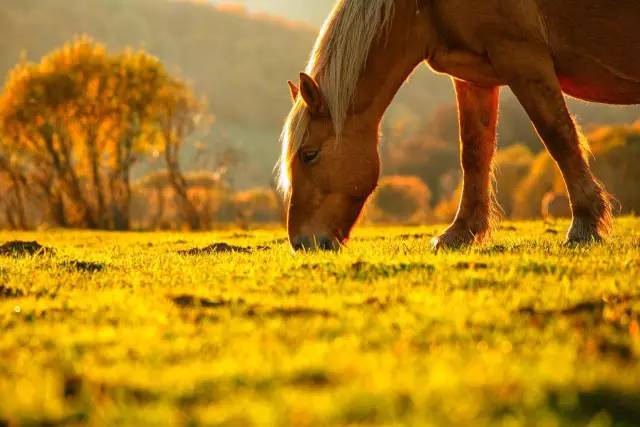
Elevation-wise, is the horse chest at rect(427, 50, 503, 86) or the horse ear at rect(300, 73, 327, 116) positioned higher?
the horse chest at rect(427, 50, 503, 86)

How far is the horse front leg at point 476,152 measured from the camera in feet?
23.8

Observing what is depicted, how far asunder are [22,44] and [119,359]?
8133cm

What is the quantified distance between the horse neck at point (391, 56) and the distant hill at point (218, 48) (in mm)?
68083

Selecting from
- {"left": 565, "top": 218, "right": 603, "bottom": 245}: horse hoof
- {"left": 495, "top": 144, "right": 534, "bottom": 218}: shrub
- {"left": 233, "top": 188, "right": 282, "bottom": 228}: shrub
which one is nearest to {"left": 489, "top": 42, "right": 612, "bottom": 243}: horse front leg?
{"left": 565, "top": 218, "right": 603, "bottom": 245}: horse hoof

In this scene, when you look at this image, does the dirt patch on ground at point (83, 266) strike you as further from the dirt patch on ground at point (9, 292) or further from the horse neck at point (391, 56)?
the horse neck at point (391, 56)

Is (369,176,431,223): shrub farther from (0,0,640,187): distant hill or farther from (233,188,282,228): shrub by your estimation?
(0,0,640,187): distant hill

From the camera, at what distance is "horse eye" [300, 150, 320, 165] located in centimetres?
635

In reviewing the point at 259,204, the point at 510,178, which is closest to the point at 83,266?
the point at 510,178

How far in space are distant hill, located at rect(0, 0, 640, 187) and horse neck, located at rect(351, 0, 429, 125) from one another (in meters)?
68.1

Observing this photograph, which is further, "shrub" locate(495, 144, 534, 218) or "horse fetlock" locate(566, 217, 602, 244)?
"shrub" locate(495, 144, 534, 218)

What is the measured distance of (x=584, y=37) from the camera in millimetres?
6176

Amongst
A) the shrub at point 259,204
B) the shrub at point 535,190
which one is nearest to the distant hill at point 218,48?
the shrub at point 259,204

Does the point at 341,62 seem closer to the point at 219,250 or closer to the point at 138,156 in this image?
the point at 219,250

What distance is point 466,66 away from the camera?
252 inches
